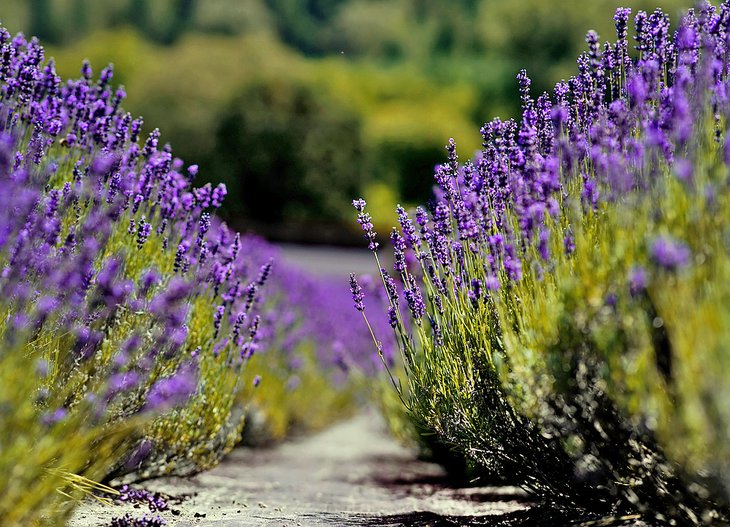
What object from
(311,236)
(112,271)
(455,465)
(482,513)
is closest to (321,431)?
(455,465)

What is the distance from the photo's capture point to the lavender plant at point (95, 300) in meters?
2.21

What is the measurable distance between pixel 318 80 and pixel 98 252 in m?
27.8

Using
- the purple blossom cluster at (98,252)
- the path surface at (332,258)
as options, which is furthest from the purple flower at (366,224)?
the path surface at (332,258)

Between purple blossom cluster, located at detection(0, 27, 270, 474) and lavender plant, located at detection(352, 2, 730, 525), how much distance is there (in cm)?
81

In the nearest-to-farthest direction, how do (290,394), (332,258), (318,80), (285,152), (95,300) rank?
(95,300) < (290,394) < (332,258) < (285,152) < (318,80)

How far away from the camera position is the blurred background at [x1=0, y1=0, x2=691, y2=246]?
82.3ft

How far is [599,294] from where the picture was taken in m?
2.12

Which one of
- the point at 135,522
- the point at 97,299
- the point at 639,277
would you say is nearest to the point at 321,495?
the point at 135,522

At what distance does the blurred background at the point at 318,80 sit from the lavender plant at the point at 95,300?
Answer: 2.04ft

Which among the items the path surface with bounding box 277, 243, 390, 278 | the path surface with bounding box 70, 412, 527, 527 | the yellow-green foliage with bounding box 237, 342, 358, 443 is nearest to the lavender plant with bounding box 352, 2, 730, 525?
the path surface with bounding box 70, 412, 527, 527

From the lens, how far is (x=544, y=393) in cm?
239

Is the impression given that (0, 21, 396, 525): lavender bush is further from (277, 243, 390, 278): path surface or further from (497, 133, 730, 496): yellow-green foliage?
(277, 243, 390, 278): path surface

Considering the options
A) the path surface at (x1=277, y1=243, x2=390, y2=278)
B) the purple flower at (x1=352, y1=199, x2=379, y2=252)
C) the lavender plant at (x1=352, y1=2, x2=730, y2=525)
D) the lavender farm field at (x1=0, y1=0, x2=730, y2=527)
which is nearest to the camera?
the lavender plant at (x1=352, y1=2, x2=730, y2=525)

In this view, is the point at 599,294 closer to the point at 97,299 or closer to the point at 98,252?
the point at 97,299
